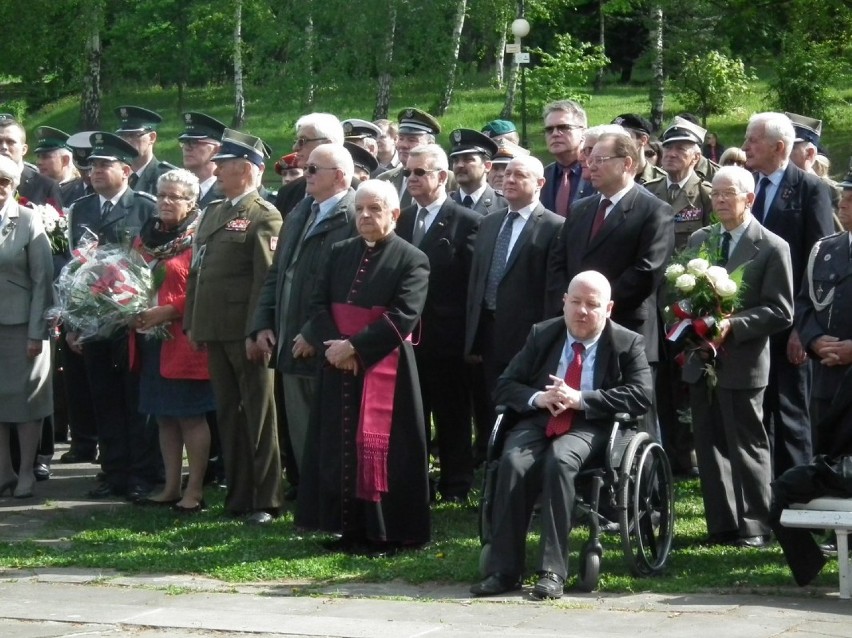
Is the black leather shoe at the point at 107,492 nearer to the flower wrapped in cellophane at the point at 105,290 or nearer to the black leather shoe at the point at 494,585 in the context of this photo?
the flower wrapped in cellophane at the point at 105,290

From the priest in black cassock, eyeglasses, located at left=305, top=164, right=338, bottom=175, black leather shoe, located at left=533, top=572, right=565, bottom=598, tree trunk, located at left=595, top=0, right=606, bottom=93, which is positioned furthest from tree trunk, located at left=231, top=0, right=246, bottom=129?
black leather shoe, located at left=533, top=572, right=565, bottom=598

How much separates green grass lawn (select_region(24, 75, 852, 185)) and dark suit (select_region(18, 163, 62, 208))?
60.5 feet

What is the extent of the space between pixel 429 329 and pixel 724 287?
2435mm

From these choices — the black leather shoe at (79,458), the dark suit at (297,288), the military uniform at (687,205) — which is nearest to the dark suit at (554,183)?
the military uniform at (687,205)

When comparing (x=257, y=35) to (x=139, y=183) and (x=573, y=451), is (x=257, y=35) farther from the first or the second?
(x=573, y=451)

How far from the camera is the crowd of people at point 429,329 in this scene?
26.1ft

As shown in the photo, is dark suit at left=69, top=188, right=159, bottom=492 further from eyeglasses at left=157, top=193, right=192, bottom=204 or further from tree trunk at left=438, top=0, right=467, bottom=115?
tree trunk at left=438, top=0, right=467, bottom=115

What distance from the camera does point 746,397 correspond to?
8242 mm

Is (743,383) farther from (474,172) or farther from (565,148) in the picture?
(474,172)

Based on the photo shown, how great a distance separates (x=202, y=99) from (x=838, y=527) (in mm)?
43252

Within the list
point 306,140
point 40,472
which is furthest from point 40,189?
point 306,140

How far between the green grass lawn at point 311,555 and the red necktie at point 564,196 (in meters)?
2.17

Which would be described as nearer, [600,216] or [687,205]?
[600,216]

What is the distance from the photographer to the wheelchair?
23.9ft
